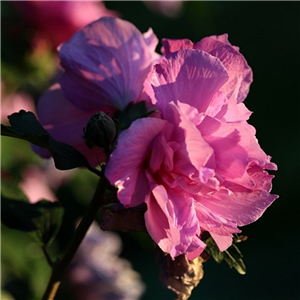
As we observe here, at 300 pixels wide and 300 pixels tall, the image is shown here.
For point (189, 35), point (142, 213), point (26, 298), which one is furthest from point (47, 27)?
point (189, 35)

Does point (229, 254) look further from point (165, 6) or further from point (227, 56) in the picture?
point (165, 6)

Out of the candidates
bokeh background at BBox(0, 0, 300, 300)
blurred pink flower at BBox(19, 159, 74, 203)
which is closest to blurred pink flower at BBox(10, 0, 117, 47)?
bokeh background at BBox(0, 0, 300, 300)

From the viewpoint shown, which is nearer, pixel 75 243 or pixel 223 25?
pixel 75 243

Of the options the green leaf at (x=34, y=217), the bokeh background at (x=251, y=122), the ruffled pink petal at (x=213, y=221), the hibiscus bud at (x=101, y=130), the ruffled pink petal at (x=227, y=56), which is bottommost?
the bokeh background at (x=251, y=122)

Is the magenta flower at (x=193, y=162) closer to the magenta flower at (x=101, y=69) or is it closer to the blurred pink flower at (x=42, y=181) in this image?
the magenta flower at (x=101, y=69)

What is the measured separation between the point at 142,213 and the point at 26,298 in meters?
0.58

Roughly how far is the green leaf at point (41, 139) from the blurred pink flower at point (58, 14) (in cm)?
75

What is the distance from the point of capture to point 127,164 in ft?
2.00

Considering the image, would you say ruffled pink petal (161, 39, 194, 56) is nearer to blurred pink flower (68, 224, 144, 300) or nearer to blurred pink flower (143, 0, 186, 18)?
blurred pink flower (68, 224, 144, 300)

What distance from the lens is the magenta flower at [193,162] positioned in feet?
2.02

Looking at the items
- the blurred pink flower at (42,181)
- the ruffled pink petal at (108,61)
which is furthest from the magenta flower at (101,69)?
the blurred pink flower at (42,181)

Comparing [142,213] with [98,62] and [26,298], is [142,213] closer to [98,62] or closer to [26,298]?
[98,62]

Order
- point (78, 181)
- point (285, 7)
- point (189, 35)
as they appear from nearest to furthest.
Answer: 1. point (78, 181)
2. point (189, 35)
3. point (285, 7)

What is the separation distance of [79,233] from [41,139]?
12 centimetres
